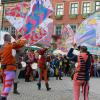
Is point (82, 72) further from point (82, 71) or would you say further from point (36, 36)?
point (36, 36)

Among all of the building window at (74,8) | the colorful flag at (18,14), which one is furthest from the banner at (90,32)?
the building window at (74,8)

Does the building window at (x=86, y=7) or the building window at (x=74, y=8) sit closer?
the building window at (x=86, y=7)

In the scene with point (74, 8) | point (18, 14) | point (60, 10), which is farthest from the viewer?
point (60, 10)

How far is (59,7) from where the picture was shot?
61094mm

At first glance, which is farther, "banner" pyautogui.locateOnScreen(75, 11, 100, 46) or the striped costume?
"banner" pyautogui.locateOnScreen(75, 11, 100, 46)

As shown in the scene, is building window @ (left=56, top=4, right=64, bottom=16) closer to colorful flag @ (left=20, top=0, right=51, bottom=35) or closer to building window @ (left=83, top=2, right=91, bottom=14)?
building window @ (left=83, top=2, right=91, bottom=14)

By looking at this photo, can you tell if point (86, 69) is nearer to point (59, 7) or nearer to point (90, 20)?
point (90, 20)

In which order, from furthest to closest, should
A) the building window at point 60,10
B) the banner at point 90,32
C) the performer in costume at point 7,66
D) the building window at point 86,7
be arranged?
1. the building window at point 60,10
2. the building window at point 86,7
3. the banner at point 90,32
4. the performer in costume at point 7,66

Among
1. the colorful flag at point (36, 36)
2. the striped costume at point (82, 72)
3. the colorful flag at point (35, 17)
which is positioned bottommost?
the striped costume at point (82, 72)

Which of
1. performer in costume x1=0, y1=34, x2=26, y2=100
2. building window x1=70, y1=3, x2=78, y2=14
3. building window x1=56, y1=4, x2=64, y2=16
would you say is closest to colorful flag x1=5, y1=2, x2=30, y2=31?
performer in costume x1=0, y1=34, x2=26, y2=100

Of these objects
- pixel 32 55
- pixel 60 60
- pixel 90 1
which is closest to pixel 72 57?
pixel 32 55

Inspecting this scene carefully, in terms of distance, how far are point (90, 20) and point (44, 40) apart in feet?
14.0

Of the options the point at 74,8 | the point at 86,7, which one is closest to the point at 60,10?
the point at 74,8

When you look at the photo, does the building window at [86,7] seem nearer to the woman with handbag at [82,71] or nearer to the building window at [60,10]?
the building window at [60,10]
